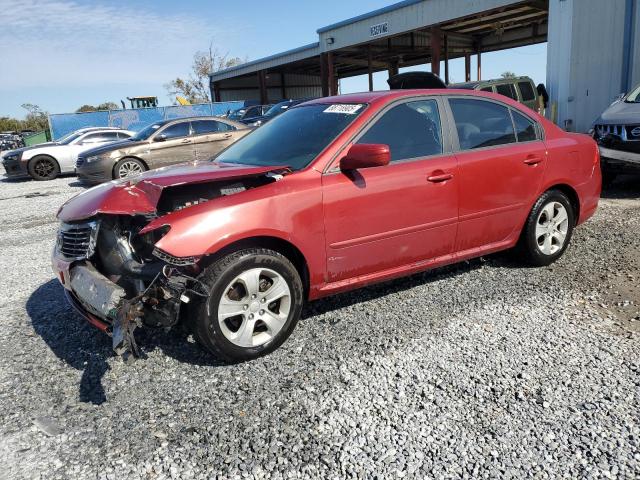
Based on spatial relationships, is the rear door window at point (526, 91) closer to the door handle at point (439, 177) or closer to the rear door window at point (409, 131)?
the rear door window at point (409, 131)

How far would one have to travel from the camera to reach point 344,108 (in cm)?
388

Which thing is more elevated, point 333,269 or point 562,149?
point 562,149

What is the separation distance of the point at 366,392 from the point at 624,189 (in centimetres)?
749

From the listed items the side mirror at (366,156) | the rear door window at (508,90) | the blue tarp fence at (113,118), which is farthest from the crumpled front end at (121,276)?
the blue tarp fence at (113,118)

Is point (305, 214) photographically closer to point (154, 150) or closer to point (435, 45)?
point (154, 150)

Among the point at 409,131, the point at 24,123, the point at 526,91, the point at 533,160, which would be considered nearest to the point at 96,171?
the point at 409,131

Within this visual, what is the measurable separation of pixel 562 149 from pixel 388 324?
2.42 m

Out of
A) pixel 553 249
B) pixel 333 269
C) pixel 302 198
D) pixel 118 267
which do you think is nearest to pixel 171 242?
pixel 118 267

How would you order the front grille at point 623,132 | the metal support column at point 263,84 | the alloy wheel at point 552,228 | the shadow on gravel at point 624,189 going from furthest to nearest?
the metal support column at point 263,84 → the shadow on gravel at point 624,189 → the front grille at point 623,132 → the alloy wheel at point 552,228

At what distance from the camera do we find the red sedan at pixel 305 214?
9.62 feet

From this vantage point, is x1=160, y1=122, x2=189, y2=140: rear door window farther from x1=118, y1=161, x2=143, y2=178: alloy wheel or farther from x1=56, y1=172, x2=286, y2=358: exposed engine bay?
x1=56, y1=172, x2=286, y2=358: exposed engine bay

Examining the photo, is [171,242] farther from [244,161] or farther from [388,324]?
[388,324]

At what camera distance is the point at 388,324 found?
362 cm

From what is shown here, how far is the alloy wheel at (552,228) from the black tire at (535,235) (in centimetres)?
2
